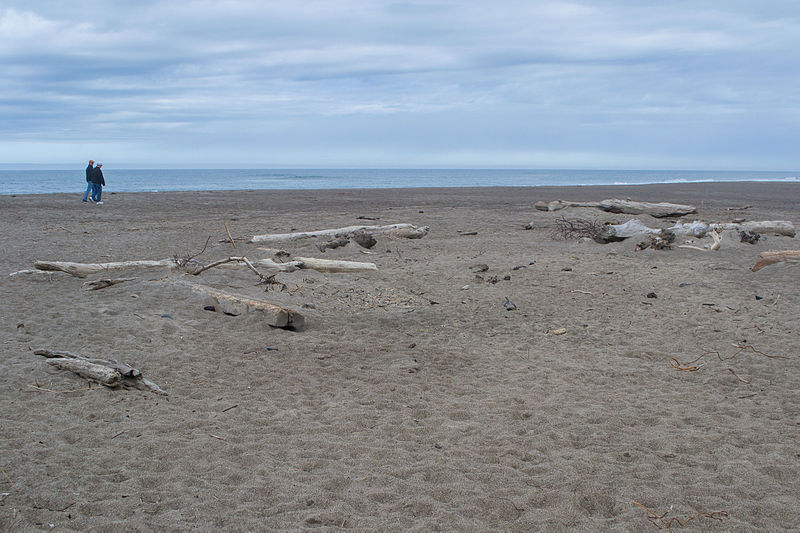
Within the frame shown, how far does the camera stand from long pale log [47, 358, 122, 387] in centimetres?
484

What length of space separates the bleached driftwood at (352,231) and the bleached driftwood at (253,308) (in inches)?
209

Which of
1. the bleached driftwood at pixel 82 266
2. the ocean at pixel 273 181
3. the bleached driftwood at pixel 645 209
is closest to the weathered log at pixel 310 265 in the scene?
the bleached driftwood at pixel 82 266

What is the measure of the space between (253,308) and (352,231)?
6.06 metres

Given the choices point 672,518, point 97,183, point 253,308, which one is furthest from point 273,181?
point 672,518

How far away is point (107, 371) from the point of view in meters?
4.88

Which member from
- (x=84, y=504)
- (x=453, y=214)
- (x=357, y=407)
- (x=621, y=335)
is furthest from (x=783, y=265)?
(x=453, y=214)

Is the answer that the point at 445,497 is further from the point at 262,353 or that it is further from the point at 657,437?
the point at 262,353

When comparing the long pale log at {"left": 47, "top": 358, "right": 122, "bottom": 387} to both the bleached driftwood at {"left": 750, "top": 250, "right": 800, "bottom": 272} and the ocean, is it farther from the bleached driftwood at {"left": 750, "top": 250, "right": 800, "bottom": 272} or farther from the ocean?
the ocean

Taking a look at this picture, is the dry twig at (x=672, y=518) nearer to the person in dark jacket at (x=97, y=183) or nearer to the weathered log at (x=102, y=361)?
the weathered log at (x=102, y=361)

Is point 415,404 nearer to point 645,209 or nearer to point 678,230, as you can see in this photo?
point 678,230

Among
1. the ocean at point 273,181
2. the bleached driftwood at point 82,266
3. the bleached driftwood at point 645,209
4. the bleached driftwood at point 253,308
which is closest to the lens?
the bleached driftwood at point 253,308

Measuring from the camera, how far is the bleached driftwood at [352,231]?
13141mm

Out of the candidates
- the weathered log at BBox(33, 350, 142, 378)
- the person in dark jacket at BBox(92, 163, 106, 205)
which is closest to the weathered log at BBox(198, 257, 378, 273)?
the weathered log at BBox(33, 350, 142, 378)

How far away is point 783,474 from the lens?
11.9 feet
